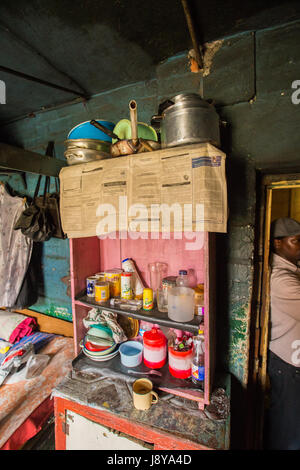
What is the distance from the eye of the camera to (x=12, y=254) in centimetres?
232

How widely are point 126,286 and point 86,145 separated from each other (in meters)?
0.99

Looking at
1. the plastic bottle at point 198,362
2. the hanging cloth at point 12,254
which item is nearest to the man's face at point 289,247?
the plastic bottle at point 198,362

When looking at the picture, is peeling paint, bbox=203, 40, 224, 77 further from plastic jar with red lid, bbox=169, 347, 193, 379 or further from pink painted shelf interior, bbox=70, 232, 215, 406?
plastic jar with red lid, bbox=169, 347, 193, 379

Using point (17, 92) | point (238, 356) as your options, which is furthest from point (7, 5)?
point (238, 356)

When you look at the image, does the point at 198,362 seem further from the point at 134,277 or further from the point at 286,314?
the point at 286,314

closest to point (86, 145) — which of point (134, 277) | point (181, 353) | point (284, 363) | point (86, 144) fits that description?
point (86, 144)

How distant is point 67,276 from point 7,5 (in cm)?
201

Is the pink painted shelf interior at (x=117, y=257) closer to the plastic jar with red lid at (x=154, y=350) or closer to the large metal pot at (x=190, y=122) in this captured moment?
the plastic jar with red lid at (x=154, y=350)

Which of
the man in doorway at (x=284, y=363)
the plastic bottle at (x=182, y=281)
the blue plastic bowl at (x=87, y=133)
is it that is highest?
the blue plastic bowl at (x=87, y=133)

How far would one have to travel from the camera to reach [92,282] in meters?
1.58

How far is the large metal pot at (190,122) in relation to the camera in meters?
1.04

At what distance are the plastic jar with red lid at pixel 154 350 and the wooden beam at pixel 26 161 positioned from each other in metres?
1.47

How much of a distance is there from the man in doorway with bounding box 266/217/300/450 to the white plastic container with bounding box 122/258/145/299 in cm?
125

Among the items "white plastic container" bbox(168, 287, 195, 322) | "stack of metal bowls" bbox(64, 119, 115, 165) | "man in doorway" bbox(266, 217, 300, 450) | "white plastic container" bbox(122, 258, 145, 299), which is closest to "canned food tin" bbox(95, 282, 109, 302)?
"white plastic container" bbox(122, 258, 145, 299)
